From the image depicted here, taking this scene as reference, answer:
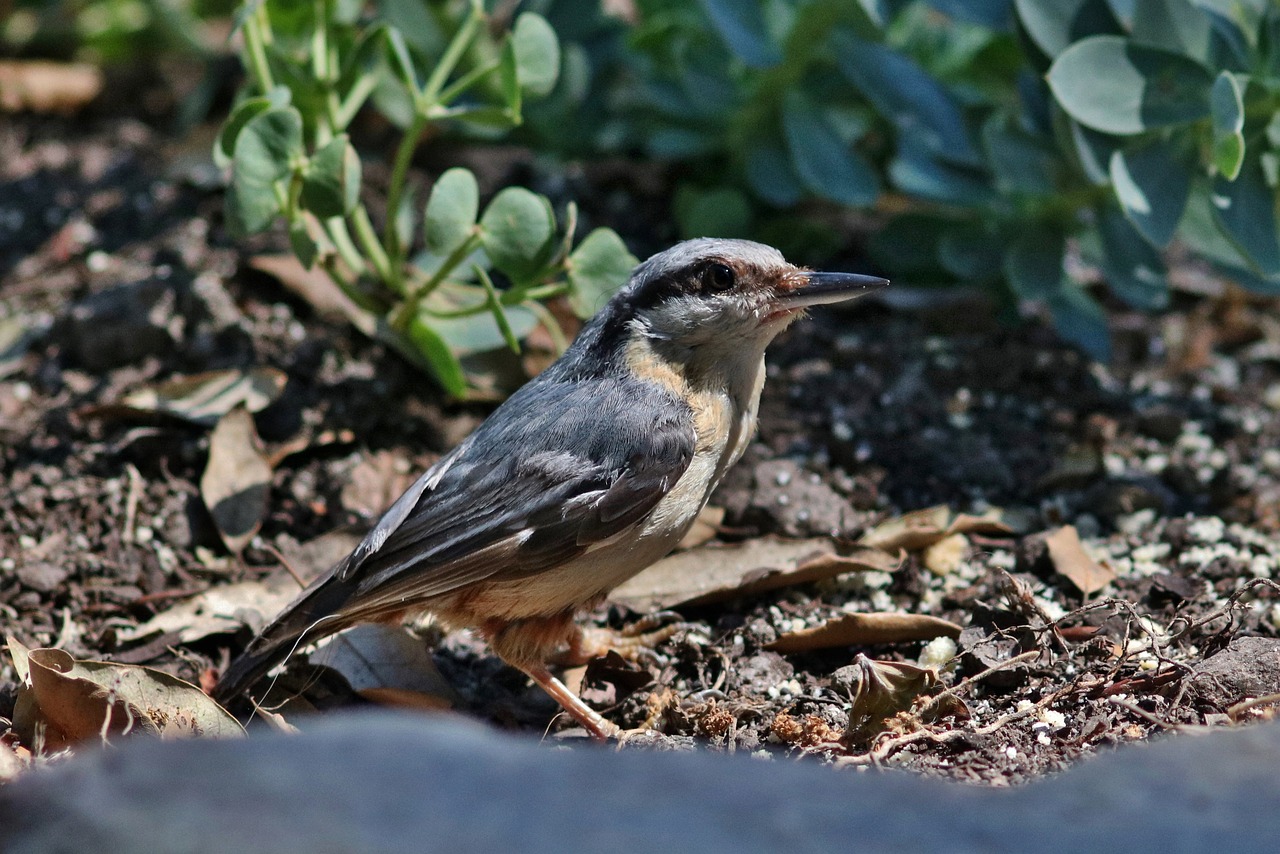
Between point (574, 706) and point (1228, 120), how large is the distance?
2536mm

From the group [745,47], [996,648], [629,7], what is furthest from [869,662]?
[629,7]

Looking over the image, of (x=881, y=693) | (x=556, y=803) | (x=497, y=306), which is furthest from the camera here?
(x=497, y=306)

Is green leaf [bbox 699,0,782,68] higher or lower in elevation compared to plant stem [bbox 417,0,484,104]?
lower

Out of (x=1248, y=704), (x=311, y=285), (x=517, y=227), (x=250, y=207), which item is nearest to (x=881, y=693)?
(x=1248, y=704)

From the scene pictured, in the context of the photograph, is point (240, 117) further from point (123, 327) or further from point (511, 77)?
point (123, 327)

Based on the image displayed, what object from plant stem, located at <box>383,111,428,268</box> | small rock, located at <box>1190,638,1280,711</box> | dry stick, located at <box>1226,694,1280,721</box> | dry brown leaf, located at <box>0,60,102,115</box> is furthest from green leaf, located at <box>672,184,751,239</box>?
dry brown leaf, located at <box>0,60,102,115</box>

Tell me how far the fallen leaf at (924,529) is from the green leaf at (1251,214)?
3.81 feet

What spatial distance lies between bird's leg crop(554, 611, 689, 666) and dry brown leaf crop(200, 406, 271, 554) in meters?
1.17

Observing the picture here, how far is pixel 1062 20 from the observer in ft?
14.2

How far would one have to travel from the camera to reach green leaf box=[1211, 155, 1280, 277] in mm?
4004

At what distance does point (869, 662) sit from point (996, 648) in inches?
19.8

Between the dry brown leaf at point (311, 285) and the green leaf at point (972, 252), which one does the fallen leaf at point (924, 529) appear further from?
the dry brown leaf at point (311, 285)

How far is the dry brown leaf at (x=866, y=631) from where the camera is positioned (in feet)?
11.6

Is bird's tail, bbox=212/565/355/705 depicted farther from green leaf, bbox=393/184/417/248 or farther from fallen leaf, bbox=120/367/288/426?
green leaf, bbox=393/184/417/248
